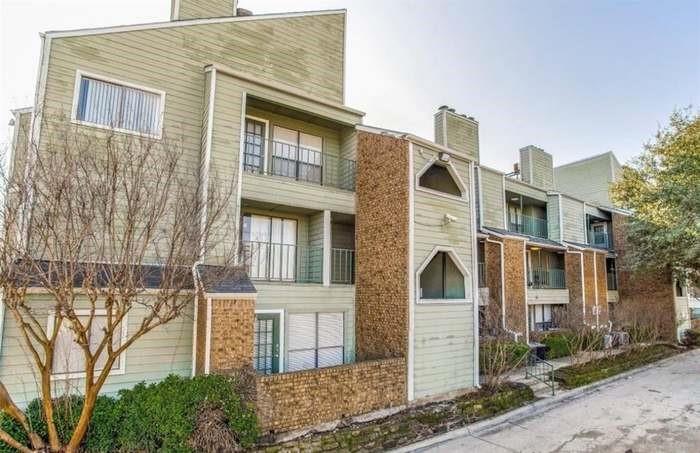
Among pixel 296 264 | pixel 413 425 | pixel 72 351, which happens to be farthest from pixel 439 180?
pixel 72 351

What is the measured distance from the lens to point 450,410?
9.71 meters

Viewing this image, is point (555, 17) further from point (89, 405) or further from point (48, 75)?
point (89, 405)

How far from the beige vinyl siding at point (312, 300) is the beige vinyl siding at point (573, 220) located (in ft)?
53.3

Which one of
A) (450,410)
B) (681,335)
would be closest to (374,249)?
(450,410)

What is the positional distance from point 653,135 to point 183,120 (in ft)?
71.8

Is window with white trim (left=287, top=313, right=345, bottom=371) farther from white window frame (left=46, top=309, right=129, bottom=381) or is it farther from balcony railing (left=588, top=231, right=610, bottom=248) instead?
balcony railing (left=588, top=231, right=610, bottom=248)

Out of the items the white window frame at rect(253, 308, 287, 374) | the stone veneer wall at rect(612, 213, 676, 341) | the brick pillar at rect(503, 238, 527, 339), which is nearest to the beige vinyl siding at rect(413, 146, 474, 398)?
the white window frame at rect(253, 308, 287, 374)

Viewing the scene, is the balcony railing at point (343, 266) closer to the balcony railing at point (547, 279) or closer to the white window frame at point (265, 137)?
the white window frame at point (265, 137)

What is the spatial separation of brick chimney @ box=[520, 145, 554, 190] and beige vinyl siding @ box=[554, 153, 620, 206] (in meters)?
6.92

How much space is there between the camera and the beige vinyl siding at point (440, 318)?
420 inches

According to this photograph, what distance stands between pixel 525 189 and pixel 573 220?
4.33 metres

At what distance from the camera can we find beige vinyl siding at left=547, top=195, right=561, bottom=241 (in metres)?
22.6

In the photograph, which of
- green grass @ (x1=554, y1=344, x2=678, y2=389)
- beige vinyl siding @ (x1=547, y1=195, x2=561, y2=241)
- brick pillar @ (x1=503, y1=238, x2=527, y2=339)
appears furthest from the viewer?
beige vinyl siding @ (x1=547, y1=195, x2=561, y2=241)

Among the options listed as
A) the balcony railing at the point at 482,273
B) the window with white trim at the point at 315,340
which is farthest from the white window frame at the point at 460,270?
the balcony railing at the point at 482,273
